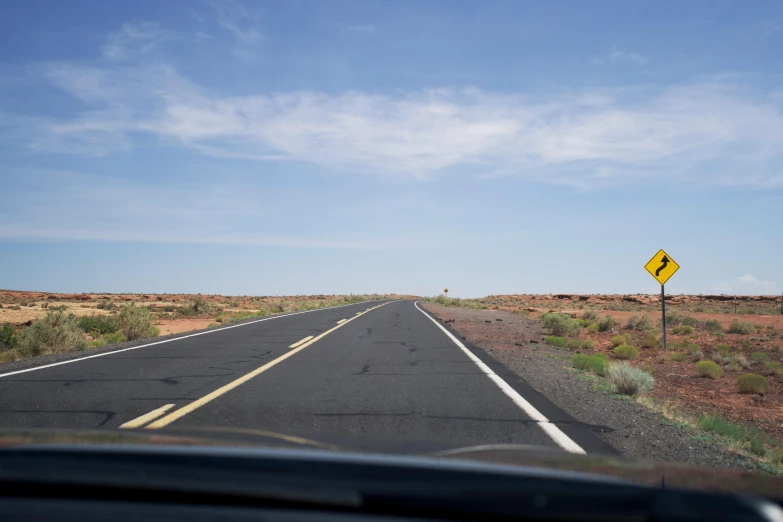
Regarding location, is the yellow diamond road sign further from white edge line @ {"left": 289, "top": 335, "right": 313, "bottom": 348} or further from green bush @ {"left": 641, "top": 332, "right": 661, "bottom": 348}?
white edge line @ {"left": 289, "top": 335, "right": 313, "bottom": 348}

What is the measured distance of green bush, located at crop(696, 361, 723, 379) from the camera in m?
17.2

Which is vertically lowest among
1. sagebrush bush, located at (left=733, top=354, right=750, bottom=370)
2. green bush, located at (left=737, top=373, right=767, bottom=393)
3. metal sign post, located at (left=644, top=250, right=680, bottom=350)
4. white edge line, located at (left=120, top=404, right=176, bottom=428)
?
green bush, located at (left=737, top=373, right=767, bottom=393)

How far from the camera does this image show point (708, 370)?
56.9 ft

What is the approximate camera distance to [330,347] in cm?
1728

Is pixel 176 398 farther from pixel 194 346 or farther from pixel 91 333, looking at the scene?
pixel 91 333

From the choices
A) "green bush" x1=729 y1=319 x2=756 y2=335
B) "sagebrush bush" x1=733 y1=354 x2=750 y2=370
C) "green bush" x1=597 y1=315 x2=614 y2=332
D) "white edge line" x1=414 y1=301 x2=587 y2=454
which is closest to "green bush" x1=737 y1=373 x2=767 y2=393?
"sagebrush bush" x1=733 y1=354 x2=750 y2=370

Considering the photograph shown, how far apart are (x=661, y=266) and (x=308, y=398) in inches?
666

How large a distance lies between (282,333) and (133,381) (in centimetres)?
1122

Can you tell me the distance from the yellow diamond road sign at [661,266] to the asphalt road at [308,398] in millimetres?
9513

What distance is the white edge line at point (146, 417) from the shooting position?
7.45m

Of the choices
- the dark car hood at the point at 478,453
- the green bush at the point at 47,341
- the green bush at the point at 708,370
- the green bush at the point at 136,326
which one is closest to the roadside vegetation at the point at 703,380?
the green bush at the point at 708,370

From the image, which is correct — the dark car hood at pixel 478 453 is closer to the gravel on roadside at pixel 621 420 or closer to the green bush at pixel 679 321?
the gravel on roadside at pixel 621 420

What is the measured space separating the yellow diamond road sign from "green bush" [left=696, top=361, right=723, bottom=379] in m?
5.08

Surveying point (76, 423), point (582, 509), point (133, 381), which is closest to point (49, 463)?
point (582, 509)
